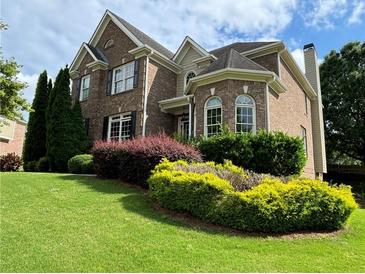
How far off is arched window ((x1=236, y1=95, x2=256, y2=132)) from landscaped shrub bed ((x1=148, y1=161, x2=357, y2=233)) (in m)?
5.86

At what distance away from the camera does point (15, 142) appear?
2972 cm

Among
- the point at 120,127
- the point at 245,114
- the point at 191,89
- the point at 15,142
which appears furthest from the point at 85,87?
the point at 15,142

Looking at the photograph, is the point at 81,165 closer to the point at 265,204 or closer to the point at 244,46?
the point at 265,204

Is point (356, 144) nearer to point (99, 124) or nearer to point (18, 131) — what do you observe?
point (99, 124)

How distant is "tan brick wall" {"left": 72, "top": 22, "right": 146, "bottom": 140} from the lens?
17000 millimetres

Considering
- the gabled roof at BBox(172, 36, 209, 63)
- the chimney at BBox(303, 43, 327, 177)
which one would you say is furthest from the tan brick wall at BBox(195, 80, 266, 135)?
the chimney at BBox(303, 43, 327, 177)

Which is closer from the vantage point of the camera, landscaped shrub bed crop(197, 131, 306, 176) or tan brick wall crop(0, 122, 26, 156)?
landscaped shrub bed crop(197, 131, 306, 176)

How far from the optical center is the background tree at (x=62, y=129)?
16016 mm

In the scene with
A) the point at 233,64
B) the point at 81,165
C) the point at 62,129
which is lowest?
the point at 81,165

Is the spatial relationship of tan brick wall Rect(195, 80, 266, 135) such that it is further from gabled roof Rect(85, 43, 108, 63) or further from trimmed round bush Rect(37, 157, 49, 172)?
trimmed round bush Rect(37, 157, 49, 172)

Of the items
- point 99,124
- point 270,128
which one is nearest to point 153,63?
point 99,124

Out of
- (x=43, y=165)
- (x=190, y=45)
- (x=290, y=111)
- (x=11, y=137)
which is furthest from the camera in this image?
(x=11, y=137)

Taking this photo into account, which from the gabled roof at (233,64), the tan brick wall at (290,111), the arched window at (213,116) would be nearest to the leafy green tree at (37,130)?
the arched window at (213,116)

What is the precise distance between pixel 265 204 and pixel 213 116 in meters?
7.64
